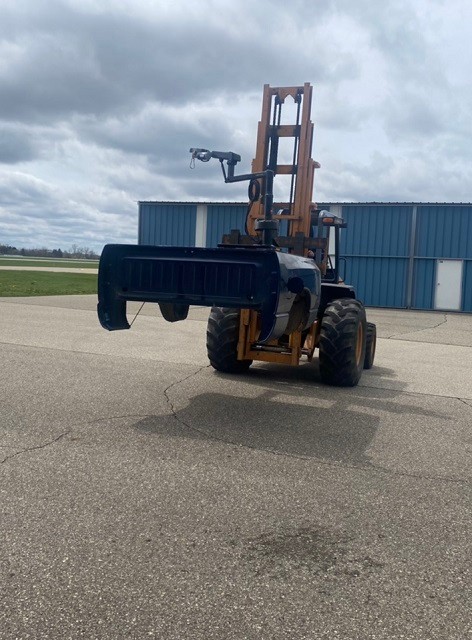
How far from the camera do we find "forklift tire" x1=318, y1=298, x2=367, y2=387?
8.36 m

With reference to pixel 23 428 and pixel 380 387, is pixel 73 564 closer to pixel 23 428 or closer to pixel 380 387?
pixel 23 428

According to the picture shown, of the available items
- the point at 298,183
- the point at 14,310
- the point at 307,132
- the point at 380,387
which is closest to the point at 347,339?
A: the point at 380,387

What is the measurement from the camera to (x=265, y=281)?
20.6 feet

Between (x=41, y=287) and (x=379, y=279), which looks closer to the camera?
(x=41, y=287)

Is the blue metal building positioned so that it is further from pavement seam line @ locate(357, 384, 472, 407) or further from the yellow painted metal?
pavement seam line @ locate(357, 384, 472, 407)

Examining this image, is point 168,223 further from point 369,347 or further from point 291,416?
point 291,416

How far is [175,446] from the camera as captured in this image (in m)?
5.54

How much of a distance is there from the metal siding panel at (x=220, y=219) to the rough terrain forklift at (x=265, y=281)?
21321 mm

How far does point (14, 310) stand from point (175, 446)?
1243cm

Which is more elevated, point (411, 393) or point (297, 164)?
point (297, 164)

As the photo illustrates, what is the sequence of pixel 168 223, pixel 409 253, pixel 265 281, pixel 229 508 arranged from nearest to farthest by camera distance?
pixel 229 508
pixel 265 281
pixel 409 253
pixel 168 223

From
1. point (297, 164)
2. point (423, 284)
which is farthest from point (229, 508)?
point (423, 284)

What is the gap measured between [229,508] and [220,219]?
28.1 m

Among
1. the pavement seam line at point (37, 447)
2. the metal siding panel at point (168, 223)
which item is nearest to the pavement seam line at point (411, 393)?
the pavement seam line at point (37, 447)
